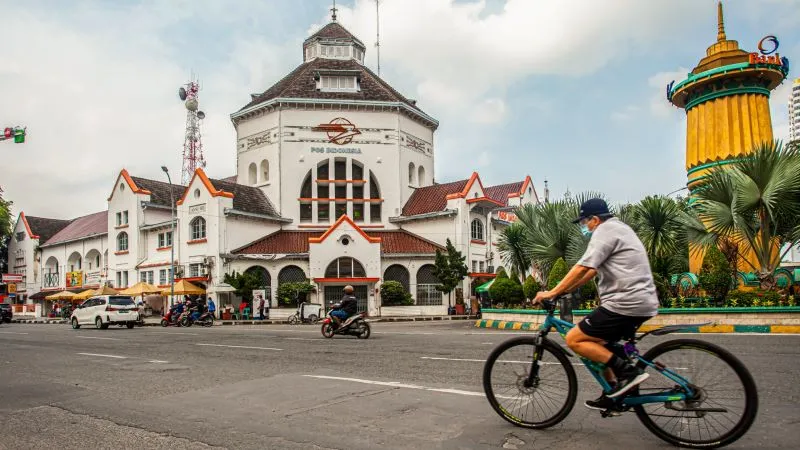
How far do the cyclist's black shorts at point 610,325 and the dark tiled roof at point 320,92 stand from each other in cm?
4284

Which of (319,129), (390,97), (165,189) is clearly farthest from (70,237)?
(390,97)

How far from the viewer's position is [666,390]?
4695 mm

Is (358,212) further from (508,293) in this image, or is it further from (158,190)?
(508,293)

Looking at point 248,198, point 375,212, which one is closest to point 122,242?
point 248,198

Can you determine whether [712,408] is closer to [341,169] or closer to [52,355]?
[52,355]

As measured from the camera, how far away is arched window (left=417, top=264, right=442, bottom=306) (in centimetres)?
4144

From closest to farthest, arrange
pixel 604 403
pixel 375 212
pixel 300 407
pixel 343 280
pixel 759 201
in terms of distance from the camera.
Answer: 1. pixel 604 403
2. pixel 300 407
3. pixel 759 201
4. pixel 343 280
5. pixel 375 212

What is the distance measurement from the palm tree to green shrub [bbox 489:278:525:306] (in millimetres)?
8420

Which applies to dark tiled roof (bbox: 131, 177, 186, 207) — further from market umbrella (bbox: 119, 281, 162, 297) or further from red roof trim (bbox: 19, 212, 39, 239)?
red roof trim (bbox: 19, 212, 39, 239)

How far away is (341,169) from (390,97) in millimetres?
6665

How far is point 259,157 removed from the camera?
4722 cm

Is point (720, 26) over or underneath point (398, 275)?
over

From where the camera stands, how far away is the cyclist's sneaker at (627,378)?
4.74m

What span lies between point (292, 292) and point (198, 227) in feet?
28.9
